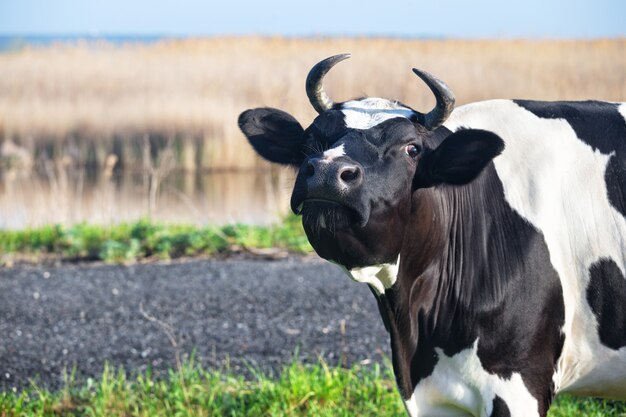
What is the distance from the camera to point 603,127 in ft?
12.7

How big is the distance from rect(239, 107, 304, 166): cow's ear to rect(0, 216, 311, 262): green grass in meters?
4.70

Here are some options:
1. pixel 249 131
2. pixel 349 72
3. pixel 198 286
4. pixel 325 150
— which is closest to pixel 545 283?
pixel 325 150

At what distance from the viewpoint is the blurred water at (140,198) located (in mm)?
11203

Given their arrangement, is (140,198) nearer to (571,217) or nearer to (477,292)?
(477,292)

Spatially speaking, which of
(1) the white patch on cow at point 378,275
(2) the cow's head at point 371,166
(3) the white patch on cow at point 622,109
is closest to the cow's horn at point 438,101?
(2) the cow's head at point 371,166

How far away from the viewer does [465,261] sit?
12.6 feet

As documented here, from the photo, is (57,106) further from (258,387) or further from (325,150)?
(325,150)

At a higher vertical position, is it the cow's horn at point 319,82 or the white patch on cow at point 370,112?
the cow's horn at point 319,82

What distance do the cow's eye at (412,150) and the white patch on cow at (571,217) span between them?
12.9 inches

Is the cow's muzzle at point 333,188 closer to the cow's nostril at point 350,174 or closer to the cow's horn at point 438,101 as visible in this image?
the cow's nostril at point 350,174

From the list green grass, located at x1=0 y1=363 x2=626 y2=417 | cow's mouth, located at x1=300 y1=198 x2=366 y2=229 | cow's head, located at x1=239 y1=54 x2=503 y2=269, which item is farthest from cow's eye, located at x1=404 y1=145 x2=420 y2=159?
Answer: green grass, located at x1=0 y1=363 x2=626 y2=417

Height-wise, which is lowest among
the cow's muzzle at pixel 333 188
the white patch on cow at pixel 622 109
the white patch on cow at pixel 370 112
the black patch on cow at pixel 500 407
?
the black patch on cow at pixel 500 407

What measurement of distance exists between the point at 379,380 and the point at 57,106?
46.1 feet

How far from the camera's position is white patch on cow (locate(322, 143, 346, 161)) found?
337 centimetres
